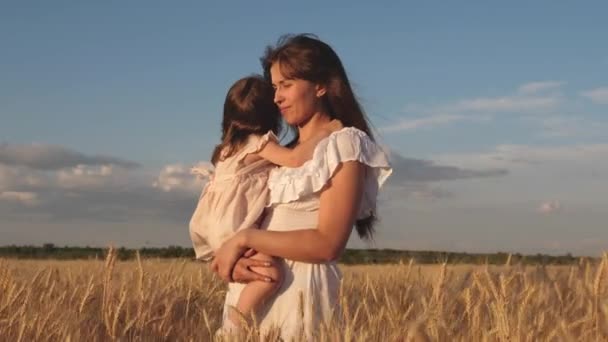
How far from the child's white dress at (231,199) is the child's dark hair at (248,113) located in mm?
53

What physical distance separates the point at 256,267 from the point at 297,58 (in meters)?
0.70

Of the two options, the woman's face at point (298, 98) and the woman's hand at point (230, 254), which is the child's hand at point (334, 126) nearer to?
the woman's face at point (298, 98)

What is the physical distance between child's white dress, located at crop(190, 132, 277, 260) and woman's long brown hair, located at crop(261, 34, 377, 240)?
38 cm

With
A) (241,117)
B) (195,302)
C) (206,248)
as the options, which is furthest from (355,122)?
(195,302)

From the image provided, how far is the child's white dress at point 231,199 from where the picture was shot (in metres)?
3.31

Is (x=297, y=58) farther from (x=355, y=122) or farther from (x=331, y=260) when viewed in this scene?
(x=331, y=260)

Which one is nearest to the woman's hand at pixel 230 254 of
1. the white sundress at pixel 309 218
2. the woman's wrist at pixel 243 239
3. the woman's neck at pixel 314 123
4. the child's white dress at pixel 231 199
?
the woman's wrist at pixel 243 239

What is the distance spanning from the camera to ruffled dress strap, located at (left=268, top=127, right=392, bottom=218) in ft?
9.04

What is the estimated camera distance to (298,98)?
2.93m

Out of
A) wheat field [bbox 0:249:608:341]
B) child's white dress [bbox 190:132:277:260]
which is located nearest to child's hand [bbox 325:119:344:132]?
child's white dress [bbox 190:132:277:260]

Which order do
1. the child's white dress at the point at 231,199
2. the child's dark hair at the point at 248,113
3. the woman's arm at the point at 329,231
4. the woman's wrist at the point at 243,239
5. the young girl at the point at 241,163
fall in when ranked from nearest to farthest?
the woman's arm at the point at 329,231, the woman's wrist at the point at 243,239, the young girl at the point at 241,163, the child's white dress at the point at 231,199, the child's dark hair at the point at 248,113

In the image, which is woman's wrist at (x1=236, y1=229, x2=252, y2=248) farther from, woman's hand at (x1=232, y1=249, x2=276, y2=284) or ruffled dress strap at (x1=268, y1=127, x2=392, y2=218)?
ruffled dress strap at (x1=268, y1=127, x2=392, y2=218)

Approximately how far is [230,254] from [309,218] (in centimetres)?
28

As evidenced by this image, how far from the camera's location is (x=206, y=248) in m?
3.64
